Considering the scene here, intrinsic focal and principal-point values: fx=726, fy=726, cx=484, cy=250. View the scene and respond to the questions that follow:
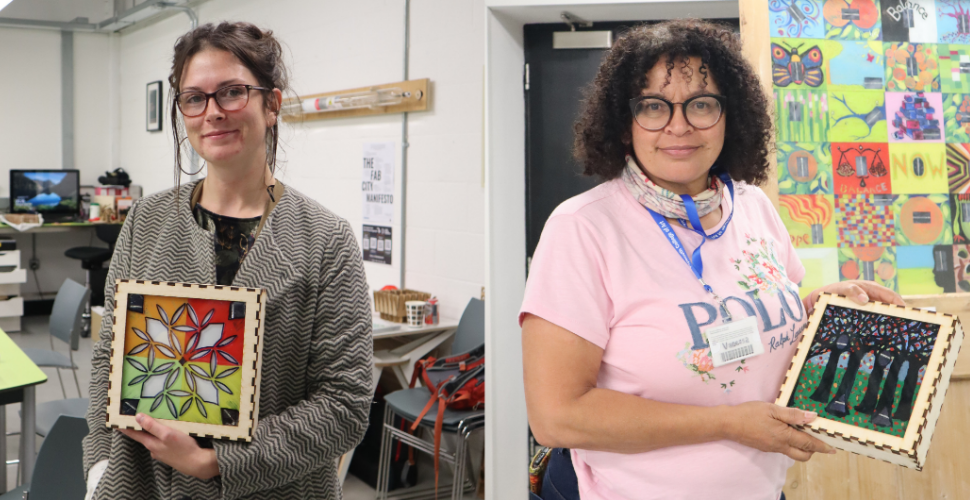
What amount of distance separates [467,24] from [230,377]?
3.23 metres

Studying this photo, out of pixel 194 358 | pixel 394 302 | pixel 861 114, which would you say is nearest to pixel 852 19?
pixel 861 114

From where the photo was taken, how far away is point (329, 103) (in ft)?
15.5

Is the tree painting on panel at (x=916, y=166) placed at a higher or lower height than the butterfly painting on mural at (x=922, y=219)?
higher

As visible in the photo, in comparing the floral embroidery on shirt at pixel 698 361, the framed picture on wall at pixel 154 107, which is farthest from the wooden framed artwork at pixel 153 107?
the floral embroidery on shirt at pixel 698 361

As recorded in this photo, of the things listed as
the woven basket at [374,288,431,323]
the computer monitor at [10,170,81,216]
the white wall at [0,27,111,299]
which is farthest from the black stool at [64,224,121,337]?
the woven basket at [374,288,431,323]

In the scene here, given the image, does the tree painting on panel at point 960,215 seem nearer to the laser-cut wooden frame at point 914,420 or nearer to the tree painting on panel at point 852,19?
the tree painting on panel at point 852,19

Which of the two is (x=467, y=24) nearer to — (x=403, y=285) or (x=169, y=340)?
(x=403, y=285)

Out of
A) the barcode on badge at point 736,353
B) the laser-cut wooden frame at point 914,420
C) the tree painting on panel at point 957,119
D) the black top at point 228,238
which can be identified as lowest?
the laser-cut wooden frame at point 914,420

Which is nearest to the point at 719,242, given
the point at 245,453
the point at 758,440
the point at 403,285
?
the point at 758,440

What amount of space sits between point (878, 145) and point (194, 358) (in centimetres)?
177

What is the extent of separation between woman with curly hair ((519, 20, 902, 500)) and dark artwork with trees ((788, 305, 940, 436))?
5 cm

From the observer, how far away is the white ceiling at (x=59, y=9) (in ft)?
24.4

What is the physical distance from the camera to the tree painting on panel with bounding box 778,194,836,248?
6.34ft

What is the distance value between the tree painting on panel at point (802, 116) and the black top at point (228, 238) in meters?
1.41
